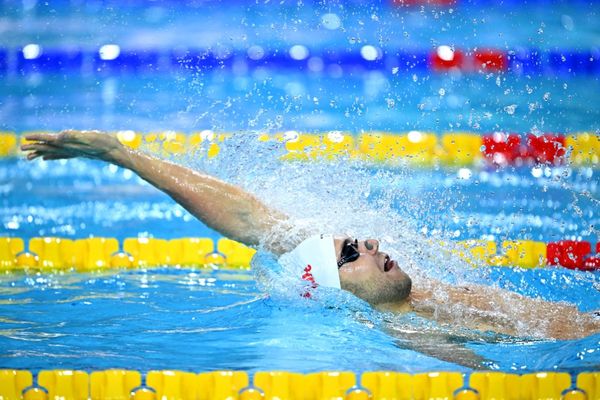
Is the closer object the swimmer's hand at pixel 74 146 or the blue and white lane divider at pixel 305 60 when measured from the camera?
the swimmer's hand at pixel 74 146

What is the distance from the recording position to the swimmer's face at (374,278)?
9.83 ft

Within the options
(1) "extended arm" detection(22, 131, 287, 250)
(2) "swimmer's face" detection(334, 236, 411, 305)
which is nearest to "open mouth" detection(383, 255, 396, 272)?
(2) "swimmer's face" detection(334, 236, 411, 305)

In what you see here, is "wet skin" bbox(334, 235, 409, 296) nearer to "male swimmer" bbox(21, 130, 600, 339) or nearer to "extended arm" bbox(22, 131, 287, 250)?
"male swimmer" bbox(21, 130, 600, 339)

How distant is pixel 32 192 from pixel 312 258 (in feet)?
11.4

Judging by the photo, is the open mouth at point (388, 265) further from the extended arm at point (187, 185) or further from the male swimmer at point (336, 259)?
the extended arm at point (187, 185)

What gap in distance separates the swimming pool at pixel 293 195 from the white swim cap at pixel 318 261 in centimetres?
12

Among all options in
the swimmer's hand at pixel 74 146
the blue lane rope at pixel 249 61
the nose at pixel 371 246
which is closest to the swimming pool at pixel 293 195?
the blue lane rope at pixel 249 61

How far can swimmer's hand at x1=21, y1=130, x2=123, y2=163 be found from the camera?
2.74 meters

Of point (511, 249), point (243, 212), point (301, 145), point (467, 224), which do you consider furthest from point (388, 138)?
point (243, 212)

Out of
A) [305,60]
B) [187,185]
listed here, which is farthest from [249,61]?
[187,185]

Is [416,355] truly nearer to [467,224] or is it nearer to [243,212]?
[243,212]

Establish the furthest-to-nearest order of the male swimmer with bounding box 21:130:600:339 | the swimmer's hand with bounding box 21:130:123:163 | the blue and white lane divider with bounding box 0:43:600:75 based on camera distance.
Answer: the blue and white lane divider with bounding box 0:43:600:75, the male swimmer with bounding box 21:130:600:339, the swimmer's hand with bounding box 21:130:123:163

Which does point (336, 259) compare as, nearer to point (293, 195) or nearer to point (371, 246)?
point (371, 246)

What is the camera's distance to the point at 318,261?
3.02 meters
